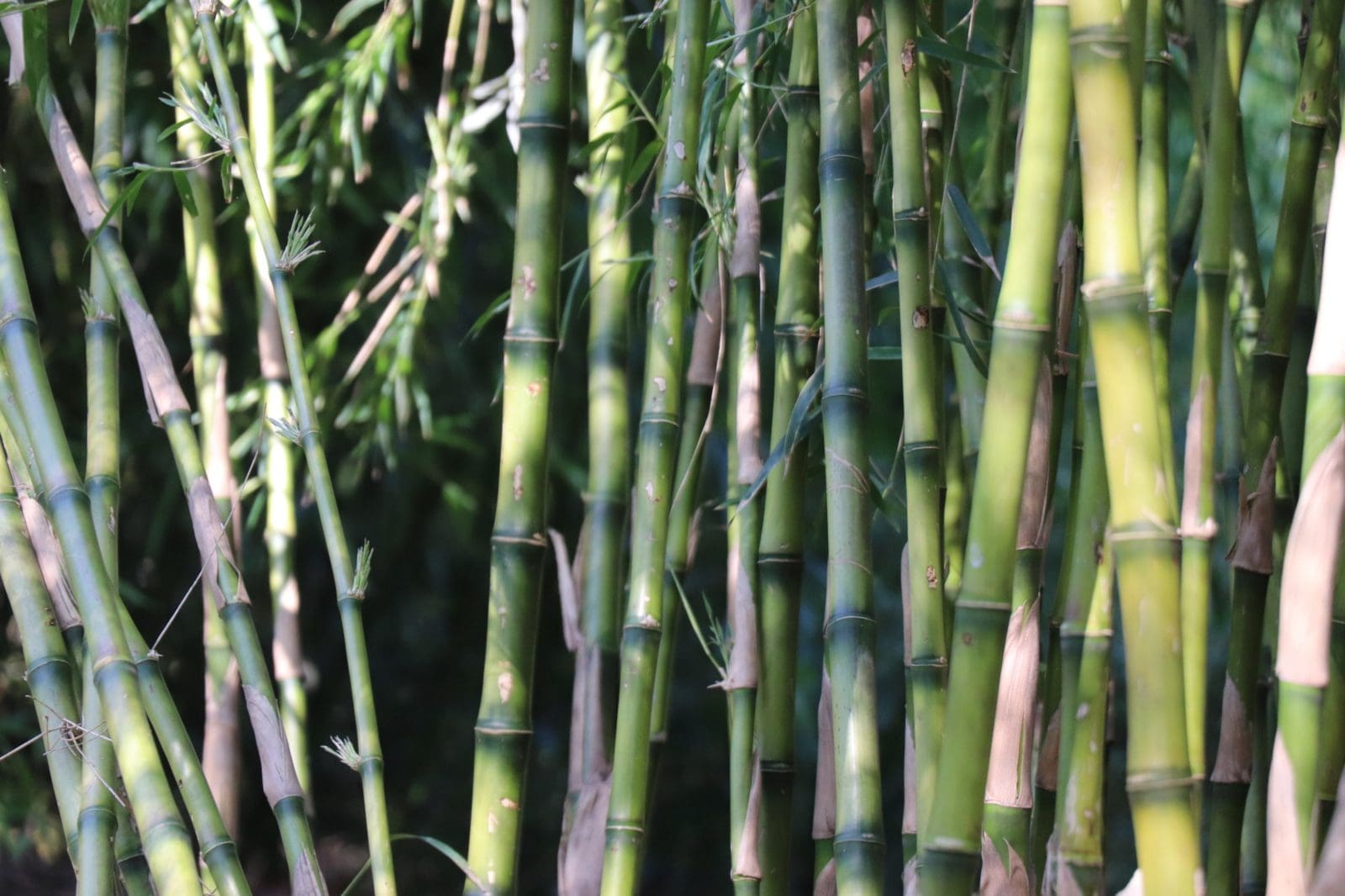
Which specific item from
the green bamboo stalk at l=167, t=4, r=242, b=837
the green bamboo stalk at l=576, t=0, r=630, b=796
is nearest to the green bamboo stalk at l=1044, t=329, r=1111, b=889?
the green bamboo stalk at l=576, t=0, r=630, b=796

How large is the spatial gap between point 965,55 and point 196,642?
1.39m

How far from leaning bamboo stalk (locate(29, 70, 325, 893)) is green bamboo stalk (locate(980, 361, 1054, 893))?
10.7 inches

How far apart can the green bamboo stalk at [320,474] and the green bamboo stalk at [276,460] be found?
0.98 feet

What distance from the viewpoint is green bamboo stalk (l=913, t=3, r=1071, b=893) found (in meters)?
0.36

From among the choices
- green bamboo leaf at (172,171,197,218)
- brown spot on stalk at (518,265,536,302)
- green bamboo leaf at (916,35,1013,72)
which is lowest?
brown spot on stalk at (518,265,536,302)

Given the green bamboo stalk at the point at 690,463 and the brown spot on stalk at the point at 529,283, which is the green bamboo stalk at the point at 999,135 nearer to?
the green bamboo stalk at the point at 690,463

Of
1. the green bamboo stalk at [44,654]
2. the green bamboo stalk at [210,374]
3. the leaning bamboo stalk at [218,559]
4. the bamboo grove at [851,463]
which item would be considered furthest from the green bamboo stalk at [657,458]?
the green bamboo stalk at [210,374]

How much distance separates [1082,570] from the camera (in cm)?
54

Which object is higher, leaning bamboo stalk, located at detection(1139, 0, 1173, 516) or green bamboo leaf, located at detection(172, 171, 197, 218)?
green bamboo leaf, located at detection(172, 171, 197, 218)

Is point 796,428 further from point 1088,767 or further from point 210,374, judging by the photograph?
point 210,374

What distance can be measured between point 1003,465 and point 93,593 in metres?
0.36

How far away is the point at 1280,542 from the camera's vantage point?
606mm

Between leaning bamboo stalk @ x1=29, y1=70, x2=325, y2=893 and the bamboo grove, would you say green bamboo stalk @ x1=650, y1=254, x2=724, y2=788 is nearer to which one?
the bamboo grove

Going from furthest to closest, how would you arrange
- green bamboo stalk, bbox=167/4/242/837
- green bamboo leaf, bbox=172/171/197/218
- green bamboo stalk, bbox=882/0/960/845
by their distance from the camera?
green bamboo stalk, bbox=167/4/242/837 → green bamboo leaf, bbox=172/171/197/218 → green bamboo stalk, bbox=882/0/960/845
